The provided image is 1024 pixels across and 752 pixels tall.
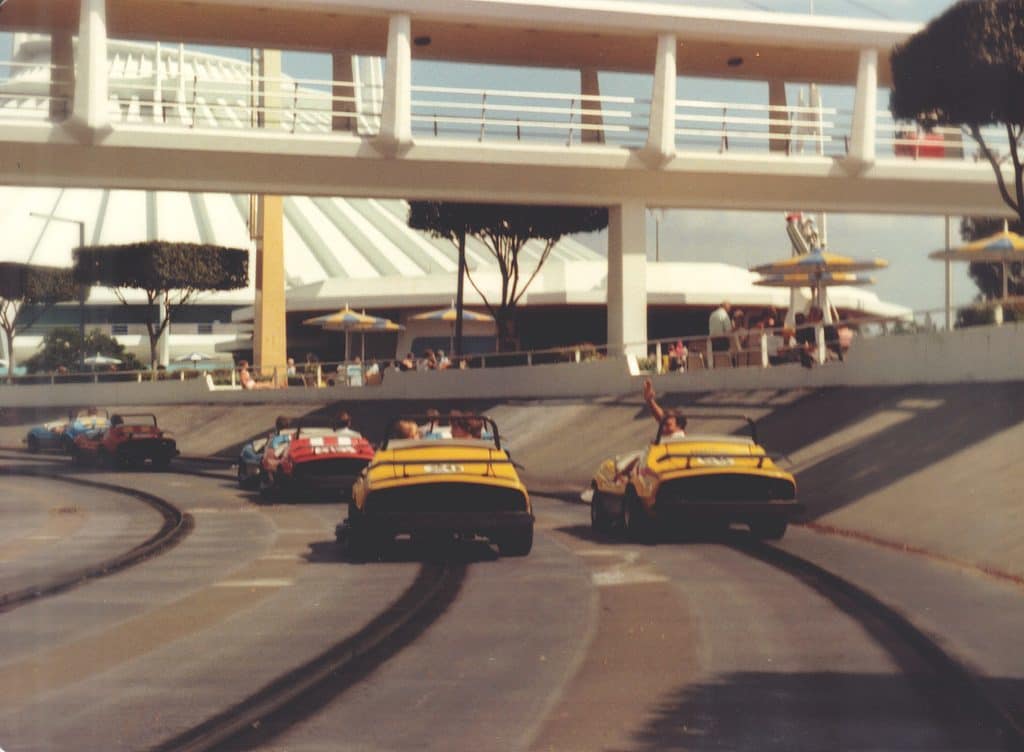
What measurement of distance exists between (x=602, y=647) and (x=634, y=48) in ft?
96.8

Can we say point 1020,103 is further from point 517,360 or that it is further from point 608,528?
point 517,360

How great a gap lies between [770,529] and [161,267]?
61.2 meters

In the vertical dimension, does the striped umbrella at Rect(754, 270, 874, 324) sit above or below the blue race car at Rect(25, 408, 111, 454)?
above

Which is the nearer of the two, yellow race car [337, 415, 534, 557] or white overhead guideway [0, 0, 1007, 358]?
yellow race car [337, 415, 534, 557]

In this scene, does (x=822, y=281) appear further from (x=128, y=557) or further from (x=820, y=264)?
(x=128, y=557)

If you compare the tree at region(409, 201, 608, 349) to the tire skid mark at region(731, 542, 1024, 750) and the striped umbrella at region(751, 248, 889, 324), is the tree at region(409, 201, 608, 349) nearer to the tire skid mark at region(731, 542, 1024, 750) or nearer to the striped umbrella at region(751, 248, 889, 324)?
the striped umbrella at region(751, 248, 889, 324)

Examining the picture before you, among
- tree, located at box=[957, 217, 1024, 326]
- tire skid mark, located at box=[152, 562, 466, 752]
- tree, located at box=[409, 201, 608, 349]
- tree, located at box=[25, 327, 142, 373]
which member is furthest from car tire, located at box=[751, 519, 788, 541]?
tree, located at box=[25, 327, 142, 373]

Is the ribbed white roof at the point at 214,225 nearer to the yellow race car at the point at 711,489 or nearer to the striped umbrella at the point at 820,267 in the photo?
the striped umbrella at the point at 820,267

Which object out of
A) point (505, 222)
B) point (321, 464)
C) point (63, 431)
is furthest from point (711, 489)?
point (63, 431)

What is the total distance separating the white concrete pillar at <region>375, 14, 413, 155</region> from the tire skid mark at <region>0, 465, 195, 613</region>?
8.97 meters

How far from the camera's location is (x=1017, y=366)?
68.8ft

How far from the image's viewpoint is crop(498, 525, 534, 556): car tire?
56.7 feet

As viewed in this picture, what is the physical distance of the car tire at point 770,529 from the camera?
61.3 feet

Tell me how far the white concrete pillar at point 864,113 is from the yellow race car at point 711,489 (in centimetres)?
1932
